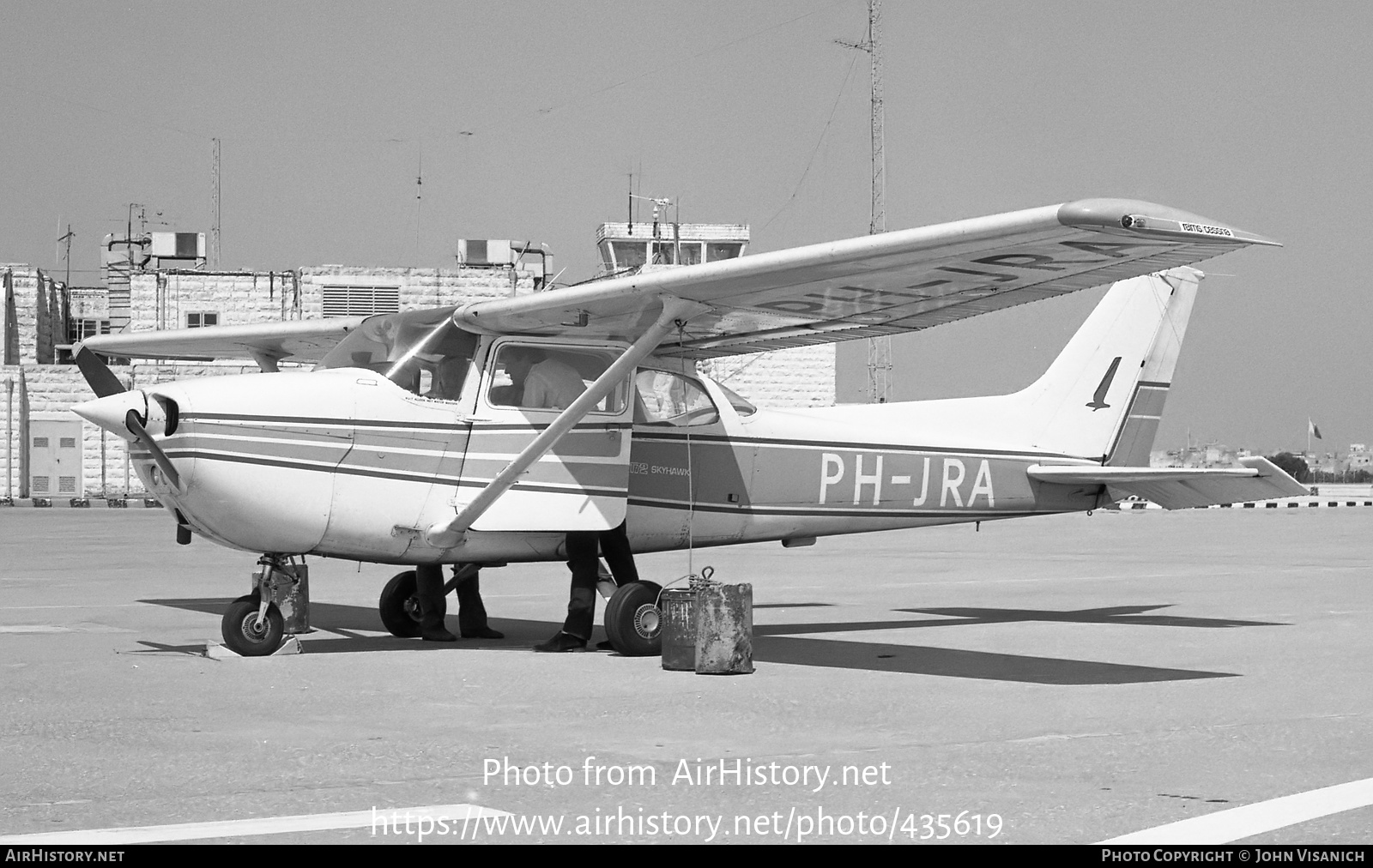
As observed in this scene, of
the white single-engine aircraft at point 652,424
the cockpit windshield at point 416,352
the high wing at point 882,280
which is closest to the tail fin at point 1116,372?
the white single-engine aircraft at point 652,424

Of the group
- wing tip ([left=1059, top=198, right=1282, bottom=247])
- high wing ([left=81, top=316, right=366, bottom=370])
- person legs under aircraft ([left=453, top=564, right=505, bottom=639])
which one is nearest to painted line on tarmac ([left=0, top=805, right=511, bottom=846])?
wing tip ([left=1059, top=198, right=1282, bottom=247])

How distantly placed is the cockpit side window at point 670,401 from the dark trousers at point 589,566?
943 millimetres

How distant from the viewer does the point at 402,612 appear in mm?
11617

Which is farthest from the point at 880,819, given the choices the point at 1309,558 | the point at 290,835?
the point at 1309,558

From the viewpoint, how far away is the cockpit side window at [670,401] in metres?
11.2

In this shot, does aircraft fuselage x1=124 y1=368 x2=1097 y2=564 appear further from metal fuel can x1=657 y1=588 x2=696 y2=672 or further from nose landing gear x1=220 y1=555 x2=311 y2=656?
metal fuel can x1=657 y1=588 x2=696 y2=672

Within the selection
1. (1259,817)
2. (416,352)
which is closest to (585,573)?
(416,352)

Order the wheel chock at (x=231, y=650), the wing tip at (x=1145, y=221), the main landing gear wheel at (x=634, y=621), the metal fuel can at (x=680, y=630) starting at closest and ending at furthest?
the wing tip at (x=1145, y=221) < the metal fuel can at (x=680, y=630) < the wheel chock at (x=231, y=650) < the main landing gear wheel at (x=634, y=621)

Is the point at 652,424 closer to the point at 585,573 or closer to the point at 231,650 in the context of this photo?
the point at 585,573

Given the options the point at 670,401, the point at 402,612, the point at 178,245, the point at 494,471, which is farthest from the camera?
the point at 178,245

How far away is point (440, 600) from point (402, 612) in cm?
43

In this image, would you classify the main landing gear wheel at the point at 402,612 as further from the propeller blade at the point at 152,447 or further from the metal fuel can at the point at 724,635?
the metal fuel can at the point at 724,635

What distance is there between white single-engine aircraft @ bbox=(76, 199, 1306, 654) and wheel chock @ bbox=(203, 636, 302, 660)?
9 centimetres

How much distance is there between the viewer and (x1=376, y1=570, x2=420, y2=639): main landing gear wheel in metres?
Answer: 11.6
